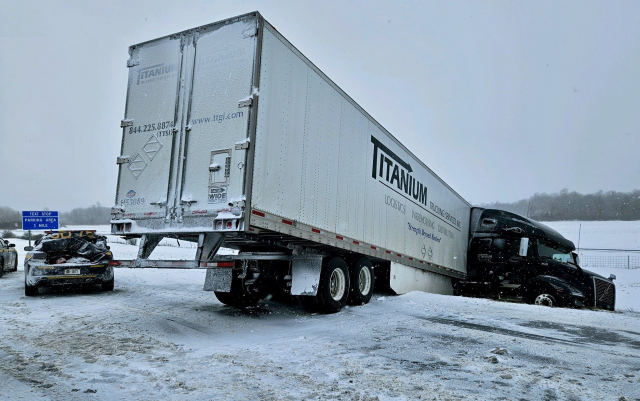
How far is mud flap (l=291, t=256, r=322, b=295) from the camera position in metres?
8.72

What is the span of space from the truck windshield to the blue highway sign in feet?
78.5

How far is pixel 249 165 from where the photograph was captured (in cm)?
676

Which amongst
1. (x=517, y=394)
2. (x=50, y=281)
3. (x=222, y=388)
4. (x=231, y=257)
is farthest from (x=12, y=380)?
(x=50, y=281)

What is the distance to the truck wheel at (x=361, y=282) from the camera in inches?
394

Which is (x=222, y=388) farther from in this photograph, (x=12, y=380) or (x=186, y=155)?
(x=186, y=155)

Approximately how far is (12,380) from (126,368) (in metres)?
0.99

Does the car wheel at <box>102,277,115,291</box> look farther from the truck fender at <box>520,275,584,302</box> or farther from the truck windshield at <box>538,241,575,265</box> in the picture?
the truck windshield at <box>538,241,575,265</box>

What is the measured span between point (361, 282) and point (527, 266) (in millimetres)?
6809

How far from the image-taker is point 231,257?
25.7 feet

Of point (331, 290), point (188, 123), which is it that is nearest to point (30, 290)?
point (188, 123)

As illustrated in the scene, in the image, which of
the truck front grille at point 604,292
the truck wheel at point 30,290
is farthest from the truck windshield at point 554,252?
the truck wheel at point 30,290

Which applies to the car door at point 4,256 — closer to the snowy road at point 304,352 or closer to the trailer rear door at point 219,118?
the snowy road at point 304,352

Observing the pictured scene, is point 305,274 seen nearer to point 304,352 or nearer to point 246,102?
point 304,352

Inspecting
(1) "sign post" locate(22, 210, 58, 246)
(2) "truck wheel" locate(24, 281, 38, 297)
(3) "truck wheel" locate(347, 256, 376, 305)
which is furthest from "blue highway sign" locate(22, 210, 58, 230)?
(3) "truck wheel" locate(347, 256, 376, 305)
